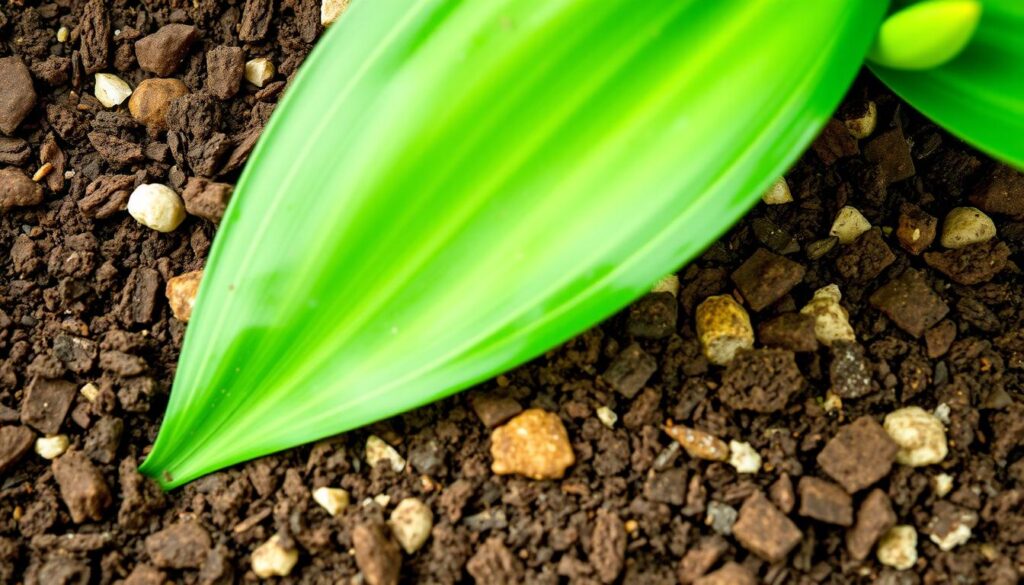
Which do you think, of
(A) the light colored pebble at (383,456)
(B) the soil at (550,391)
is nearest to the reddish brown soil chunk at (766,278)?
(B) the soil at (550,391)

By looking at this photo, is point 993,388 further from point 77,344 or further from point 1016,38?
point 77,344

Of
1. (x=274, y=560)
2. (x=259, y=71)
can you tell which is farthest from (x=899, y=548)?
(x=259, y=71)

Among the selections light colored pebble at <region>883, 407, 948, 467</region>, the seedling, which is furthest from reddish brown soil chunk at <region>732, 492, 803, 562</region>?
the seedling

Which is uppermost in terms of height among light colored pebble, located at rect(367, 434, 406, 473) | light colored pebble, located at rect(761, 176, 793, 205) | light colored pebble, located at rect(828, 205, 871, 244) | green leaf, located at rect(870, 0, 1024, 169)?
green leaf, located at rect(870, 0, 1024, 169)

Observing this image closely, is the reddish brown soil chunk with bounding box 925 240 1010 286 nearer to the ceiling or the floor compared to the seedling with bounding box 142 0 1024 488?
nearer to the floor

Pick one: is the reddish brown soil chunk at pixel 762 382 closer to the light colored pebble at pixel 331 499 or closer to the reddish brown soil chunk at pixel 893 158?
the reddish brown soil chunk at pixel 893 158

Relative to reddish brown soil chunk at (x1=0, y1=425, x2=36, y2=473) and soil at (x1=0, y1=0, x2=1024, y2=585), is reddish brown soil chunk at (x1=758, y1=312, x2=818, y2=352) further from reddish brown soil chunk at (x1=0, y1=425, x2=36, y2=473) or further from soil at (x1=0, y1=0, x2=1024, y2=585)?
reddish brown soil chunk at (x1=0, y1=425, x2=36, y2=473)

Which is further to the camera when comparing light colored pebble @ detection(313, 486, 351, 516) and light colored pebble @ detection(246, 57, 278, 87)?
light colored pebble @ detection(246, 57, 278, 87)

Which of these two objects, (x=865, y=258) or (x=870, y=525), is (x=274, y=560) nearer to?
(x=870, y=525)
